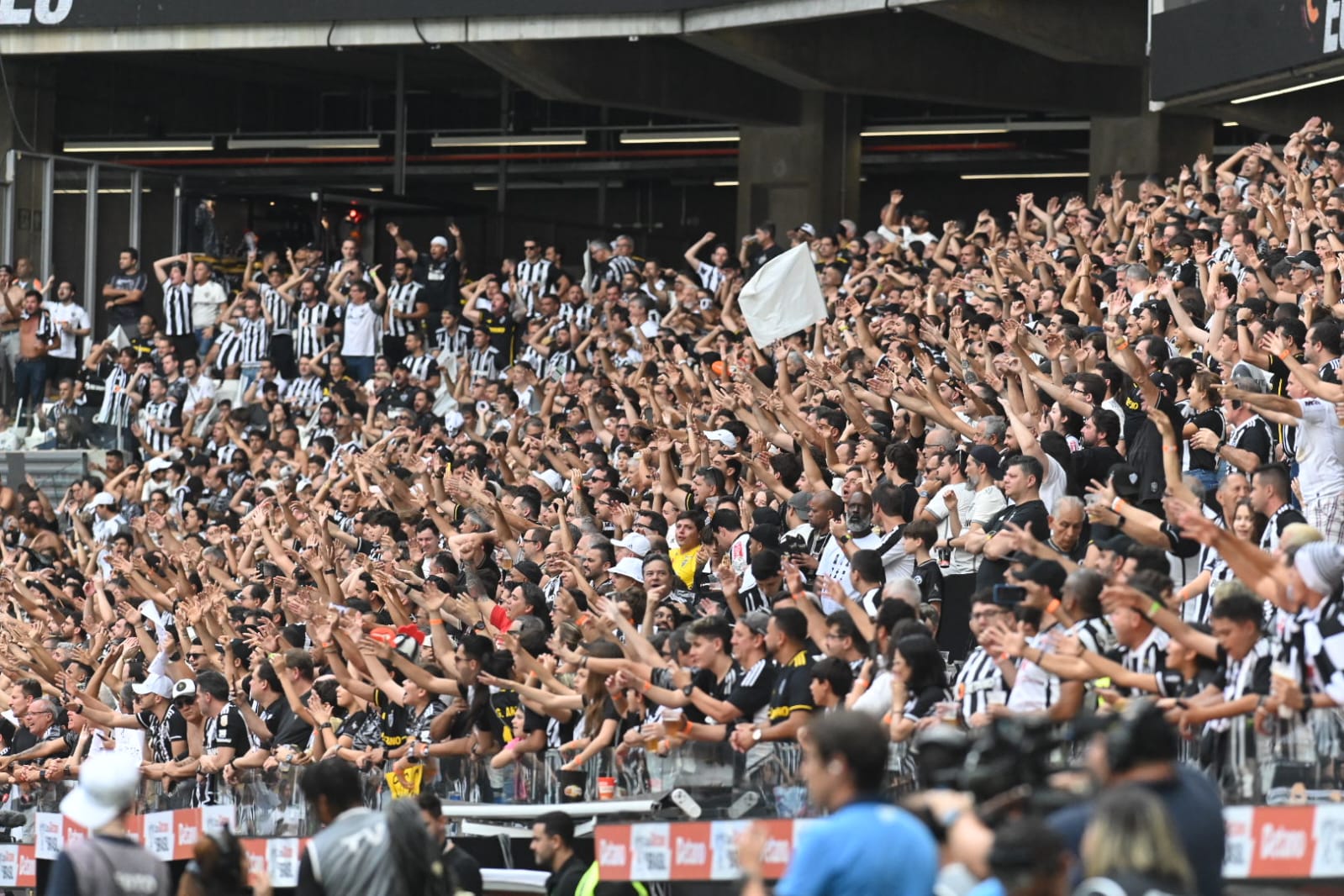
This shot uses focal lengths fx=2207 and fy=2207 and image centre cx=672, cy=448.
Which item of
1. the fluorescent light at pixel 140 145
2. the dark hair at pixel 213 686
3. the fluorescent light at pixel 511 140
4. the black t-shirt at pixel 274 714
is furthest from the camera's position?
the fluorescent light at pixel 511 140

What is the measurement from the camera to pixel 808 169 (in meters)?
31.0

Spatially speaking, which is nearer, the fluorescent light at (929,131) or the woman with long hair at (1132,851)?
the woman with long hair at (1132,851)

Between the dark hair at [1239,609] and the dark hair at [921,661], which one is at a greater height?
the dark hair at [1239,609]

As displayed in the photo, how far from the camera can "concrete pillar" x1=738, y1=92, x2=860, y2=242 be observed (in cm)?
3105

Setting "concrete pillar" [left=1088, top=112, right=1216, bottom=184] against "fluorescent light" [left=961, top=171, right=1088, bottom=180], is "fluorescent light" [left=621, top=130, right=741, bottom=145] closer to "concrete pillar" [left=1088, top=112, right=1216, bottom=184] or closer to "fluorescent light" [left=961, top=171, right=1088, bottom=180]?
"fluorescent light" [left=961, top=171, right=1088, bottom=180]

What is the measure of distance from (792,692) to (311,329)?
1743 centimetres

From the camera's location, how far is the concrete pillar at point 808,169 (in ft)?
102

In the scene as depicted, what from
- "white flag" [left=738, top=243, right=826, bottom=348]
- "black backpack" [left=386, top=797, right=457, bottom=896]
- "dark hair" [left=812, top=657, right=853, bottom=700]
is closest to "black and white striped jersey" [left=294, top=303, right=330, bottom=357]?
"white flag" [left=738, top=243, right=826, bottom=348]

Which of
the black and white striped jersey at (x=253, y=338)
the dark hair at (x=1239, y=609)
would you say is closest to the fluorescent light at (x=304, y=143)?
the black and white striped jersey at (x=253, y=338)

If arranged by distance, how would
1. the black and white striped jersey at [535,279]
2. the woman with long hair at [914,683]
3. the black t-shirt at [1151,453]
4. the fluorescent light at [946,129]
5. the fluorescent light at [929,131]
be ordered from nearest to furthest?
the woman with long hair at [914,683], the black t-shirt at [1151,453], the black and white striped jersey at [535,279], the fluorescent light at [946,129], the fluorescent light at [929,131]

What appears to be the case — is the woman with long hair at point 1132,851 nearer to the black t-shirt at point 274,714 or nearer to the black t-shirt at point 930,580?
the black t-shirt at point 930,580

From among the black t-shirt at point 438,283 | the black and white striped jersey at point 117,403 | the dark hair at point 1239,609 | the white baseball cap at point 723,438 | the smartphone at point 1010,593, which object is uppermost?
the black t-shirt at point 438,283

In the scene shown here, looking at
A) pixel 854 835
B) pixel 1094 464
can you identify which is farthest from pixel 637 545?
pixel 854 835

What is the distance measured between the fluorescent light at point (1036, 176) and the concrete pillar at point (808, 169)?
14.2 feet
